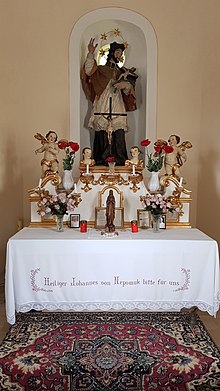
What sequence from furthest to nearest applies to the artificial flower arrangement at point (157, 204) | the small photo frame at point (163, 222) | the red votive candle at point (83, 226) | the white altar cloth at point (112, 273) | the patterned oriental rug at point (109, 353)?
the small photo frame at point (163, 222)
the red votive candle at point (83, 226)
the artificial flower arrangement at point (157, 204)
the white altar cloth at point (112, 273)
the patterned oriental rug at point (109, 353)

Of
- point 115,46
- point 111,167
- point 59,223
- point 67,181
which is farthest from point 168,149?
point 115,46

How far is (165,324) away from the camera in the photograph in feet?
11.6

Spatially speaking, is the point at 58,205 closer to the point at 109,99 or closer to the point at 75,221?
the point at 75,221

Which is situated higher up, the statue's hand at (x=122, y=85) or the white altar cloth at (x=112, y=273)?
the statue's hand at (x=122, y=85)

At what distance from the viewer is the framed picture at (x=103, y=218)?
3736mm

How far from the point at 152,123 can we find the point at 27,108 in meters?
1.64

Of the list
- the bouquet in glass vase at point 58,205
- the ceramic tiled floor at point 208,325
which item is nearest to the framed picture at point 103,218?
the bouquet in glass vase at point 58,205

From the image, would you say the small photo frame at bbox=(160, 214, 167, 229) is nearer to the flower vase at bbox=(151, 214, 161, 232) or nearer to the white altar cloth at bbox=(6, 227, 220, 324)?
the flower vase at bbox=(151, 214, 161, 232)

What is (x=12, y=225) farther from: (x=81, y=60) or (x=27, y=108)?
(x=81, y=60)

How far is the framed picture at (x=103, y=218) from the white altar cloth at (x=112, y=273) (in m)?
0.44

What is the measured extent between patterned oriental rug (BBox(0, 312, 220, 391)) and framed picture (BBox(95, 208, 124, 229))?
911 millimetres

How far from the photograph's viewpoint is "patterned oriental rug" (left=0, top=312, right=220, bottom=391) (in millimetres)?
2676

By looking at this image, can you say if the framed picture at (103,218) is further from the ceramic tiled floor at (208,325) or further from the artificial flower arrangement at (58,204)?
the ceramic tiled floor at (208,325)

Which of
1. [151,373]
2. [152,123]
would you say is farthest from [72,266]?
[152,123]
